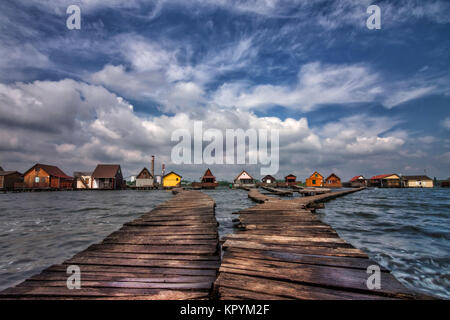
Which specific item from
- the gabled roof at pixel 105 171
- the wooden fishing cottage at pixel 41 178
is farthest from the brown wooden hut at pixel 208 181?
the wooden fishing cottage at pixel 41 178

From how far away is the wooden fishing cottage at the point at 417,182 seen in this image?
258ft

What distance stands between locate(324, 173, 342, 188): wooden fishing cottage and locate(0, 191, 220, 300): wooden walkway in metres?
87.1

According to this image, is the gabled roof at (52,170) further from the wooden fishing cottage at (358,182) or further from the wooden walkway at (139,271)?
the wooden fishing cottage at (358,182)

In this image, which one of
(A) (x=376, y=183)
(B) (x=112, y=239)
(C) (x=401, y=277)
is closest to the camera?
(C) (x=401, y=277)

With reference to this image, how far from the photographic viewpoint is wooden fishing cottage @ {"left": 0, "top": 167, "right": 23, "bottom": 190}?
47666 millimetres

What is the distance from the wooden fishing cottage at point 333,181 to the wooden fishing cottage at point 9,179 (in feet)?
320

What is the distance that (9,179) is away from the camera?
4925 cm

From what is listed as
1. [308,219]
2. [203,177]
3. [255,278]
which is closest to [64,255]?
[255,278]

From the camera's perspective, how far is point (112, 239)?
18.5 feet

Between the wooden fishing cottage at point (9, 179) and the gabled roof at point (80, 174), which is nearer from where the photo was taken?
the wooden fishing cottage at point (9, 179)

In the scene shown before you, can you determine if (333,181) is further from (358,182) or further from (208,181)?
(208,181)
